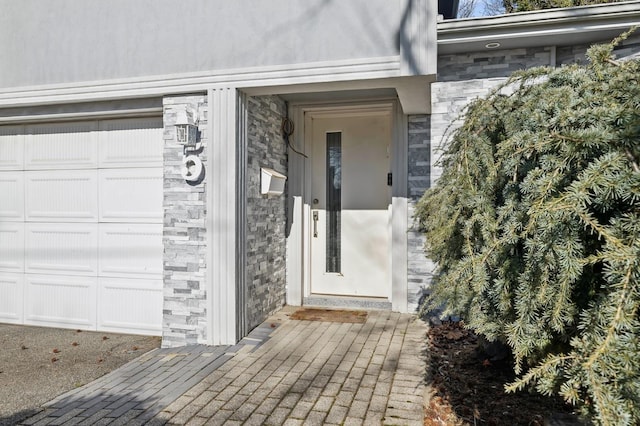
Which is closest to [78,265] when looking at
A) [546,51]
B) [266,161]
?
[266,161]

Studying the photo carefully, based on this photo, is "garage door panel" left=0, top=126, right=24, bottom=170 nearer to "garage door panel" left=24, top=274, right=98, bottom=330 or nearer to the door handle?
"garage door panel" left=24, top=274, right=98, bottom=330

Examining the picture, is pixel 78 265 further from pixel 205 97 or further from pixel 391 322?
pixel 391 322

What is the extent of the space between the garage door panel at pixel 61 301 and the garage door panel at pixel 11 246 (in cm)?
23

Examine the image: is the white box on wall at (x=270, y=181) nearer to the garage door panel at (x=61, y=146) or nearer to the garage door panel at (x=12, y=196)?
the garage door panel at (x=61, y=146)

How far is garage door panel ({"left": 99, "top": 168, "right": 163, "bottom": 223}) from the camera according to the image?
14.5 feet

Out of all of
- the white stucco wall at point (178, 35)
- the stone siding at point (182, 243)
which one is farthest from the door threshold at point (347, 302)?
the white stucco wall at point (178, 35)

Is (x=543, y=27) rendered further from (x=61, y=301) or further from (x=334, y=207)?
(x=61, y=301)

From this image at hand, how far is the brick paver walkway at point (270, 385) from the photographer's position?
2.54 m

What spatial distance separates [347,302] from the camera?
202 inches

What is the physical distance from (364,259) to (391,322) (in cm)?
96

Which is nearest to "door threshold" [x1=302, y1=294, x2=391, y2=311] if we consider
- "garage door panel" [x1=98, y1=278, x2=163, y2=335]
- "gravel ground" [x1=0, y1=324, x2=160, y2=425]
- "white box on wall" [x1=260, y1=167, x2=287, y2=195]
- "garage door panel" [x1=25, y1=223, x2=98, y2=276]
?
"white box on wall" [x1=260, y1=167, x2=287, y2=195]

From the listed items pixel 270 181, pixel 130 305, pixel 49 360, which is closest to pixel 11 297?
pixel 130 305

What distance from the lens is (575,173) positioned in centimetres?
155

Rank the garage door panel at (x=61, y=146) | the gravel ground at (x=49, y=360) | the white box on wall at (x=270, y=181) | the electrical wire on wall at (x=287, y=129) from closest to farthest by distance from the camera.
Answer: the gravel ground at (x=49, y=360), the white box on wall at (x=270, y=181), the garage door panel at (x=61, y=146), the electrical wire on wall at (x=287, y=129)
